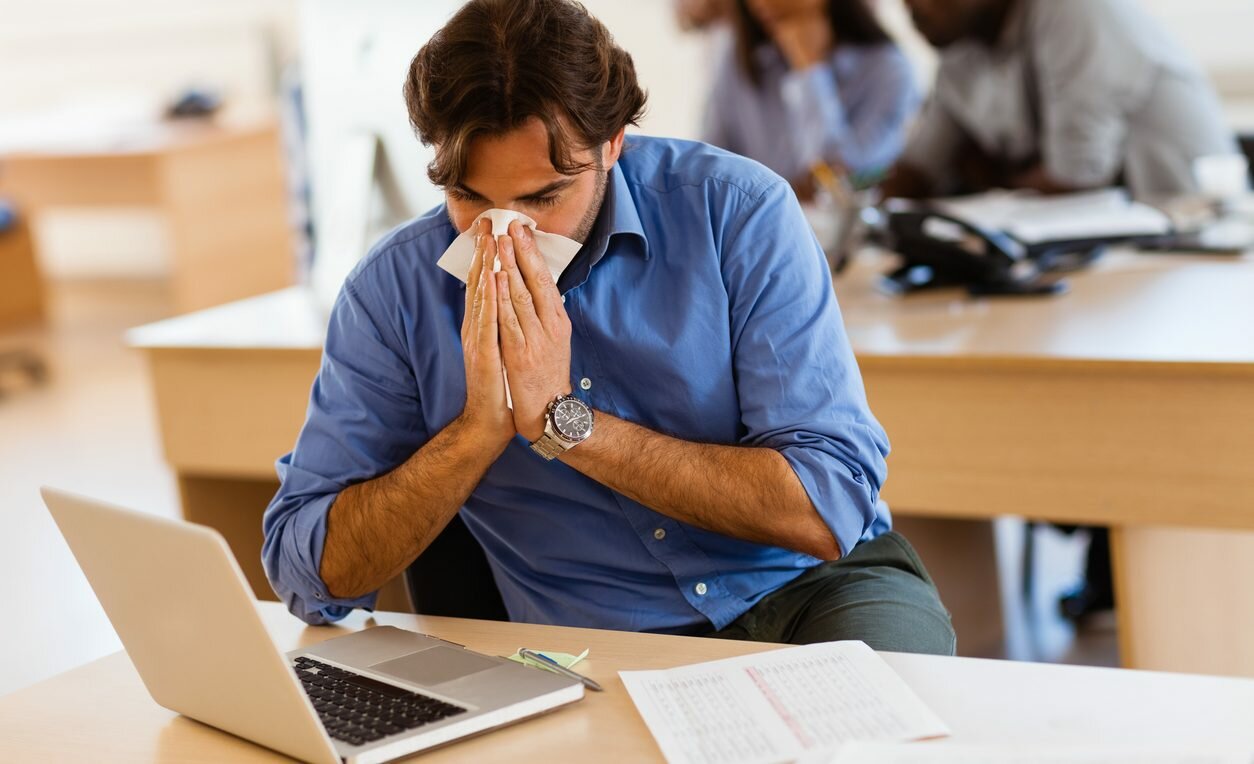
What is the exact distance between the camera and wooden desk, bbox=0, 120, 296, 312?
18.3 feet

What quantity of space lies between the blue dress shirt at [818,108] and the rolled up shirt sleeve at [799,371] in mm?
2117

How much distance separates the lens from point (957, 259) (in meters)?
2.16

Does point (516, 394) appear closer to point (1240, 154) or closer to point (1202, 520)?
point (1202, 520)

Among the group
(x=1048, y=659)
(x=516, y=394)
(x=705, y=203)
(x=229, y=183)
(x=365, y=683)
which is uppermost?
(x=705, y=203)

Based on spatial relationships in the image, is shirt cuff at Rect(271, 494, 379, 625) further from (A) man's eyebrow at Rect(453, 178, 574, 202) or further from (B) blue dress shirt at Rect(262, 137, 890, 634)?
(A) man's eyebrow at Rect(453, 178, 574, 202)

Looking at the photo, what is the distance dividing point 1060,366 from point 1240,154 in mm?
1439

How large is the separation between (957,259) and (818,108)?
1413 millimetres

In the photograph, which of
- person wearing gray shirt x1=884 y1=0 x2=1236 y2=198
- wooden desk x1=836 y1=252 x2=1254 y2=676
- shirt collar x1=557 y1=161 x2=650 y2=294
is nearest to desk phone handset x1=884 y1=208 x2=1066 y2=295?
wooden desk x1=836 y1=252 x2=1254 y2=676

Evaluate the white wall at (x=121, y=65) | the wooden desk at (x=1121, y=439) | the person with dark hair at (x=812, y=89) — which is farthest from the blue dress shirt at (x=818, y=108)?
the white wall at (x=121, y=65)

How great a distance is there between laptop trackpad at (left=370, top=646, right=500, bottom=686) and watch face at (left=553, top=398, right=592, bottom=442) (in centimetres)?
25

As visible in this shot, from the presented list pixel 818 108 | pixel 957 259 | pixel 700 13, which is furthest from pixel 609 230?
pixel 700 13

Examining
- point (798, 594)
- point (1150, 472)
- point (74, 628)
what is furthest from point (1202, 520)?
point (74, 628)

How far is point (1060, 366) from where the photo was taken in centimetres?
172

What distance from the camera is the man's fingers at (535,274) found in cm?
129
